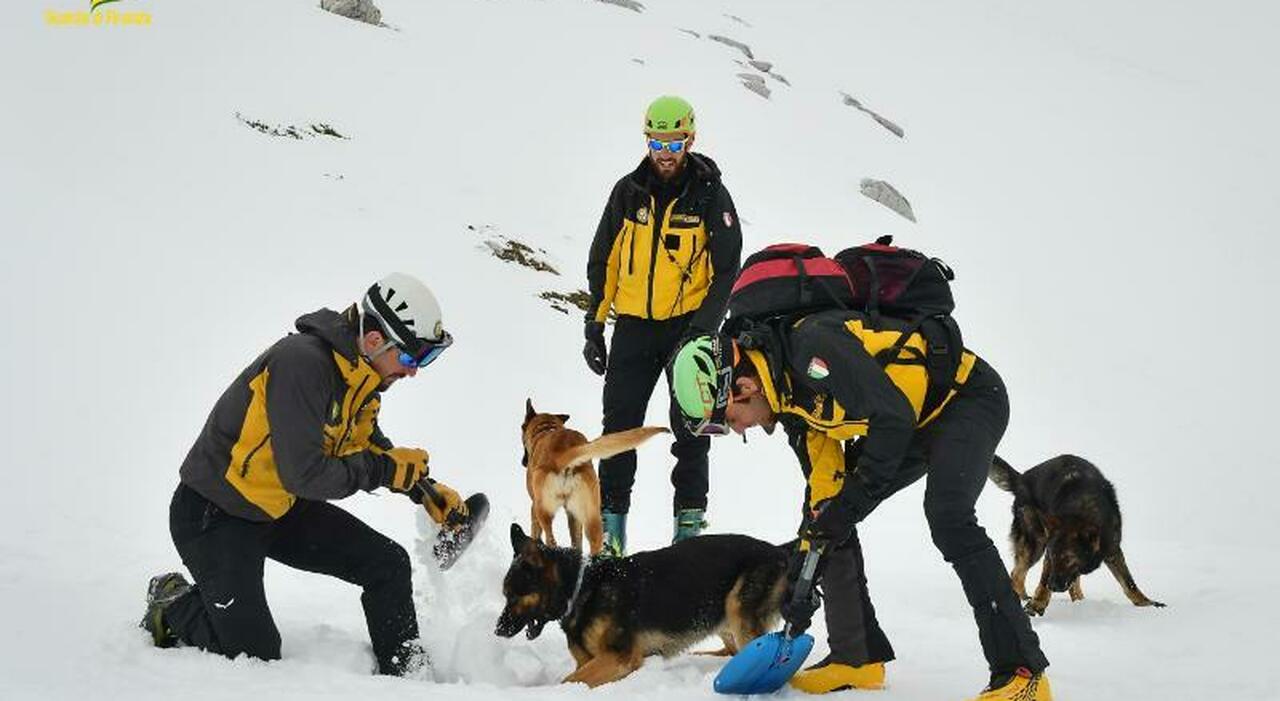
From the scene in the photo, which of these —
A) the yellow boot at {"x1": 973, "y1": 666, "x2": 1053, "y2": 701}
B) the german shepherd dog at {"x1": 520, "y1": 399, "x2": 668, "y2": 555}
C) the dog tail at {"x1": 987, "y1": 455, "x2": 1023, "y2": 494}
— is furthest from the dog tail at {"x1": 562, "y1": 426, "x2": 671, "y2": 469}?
the dog tail at {"x1": 987, "y1": 455, "x2": 1023, "y2": 494}

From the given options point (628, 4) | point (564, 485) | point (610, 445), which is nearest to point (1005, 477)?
point (610, 445)

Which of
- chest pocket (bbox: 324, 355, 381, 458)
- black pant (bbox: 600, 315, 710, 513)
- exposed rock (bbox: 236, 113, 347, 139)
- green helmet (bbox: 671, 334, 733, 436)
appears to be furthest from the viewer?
exposed rock (bbox: 236, 113, 347, 139)

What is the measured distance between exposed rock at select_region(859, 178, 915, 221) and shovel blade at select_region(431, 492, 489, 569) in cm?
2530

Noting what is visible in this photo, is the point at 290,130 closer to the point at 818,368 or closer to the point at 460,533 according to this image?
the point at 460,533

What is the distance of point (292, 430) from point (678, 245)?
104 inches

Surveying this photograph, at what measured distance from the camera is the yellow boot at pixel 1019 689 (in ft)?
13.0

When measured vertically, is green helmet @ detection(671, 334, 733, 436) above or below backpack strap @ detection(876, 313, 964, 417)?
below

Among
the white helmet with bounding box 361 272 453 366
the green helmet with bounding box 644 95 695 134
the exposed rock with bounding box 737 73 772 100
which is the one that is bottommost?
the exposed rock with bounding box 737 73 772 100

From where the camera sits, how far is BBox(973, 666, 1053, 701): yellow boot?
3967 millimetres

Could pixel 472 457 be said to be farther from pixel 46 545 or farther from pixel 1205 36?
pixel 1205 36

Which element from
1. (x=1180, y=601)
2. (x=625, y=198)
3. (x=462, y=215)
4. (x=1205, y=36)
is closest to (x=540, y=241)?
(x=462, y=215)

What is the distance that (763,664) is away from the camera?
4273 millimetres

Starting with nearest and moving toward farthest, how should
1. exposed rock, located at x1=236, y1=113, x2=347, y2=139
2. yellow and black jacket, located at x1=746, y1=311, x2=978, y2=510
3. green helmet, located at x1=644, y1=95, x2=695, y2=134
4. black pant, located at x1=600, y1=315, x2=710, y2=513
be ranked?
yellow and black jacket, located at x1=746, y1=311, x2=978, y2=510 < green helmet, located at x1=644, y1=95, x2=695, y2=134 < black pant, located at x1=600, y1=315, x2=710, y2=513 < exposed rock, located at x1=236, y1=113, x2=347, y2=139

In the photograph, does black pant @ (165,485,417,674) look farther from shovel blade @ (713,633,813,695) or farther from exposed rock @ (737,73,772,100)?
exposed rock @ (737,73,772,100)
